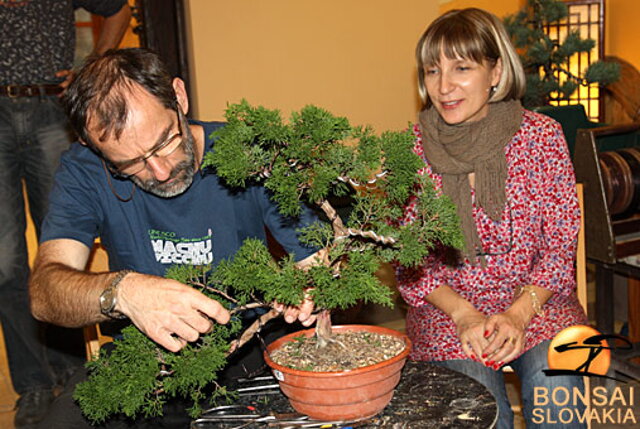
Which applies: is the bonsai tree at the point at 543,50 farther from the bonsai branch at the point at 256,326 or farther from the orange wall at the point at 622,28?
the bonsai branch at the point at 256,326

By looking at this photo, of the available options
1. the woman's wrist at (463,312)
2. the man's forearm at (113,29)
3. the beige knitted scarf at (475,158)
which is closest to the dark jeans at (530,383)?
the woman's wrist at (463,312)

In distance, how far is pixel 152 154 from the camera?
4.72 feet

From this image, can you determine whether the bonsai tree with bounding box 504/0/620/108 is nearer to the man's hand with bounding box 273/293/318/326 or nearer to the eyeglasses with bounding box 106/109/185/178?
the eyeglasses with bounding box 106/109/185/178

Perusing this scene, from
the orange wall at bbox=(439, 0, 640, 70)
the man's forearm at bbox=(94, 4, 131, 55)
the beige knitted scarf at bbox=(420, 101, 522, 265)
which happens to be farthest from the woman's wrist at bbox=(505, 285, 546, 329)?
the orange wall at bbox=(439, 0, 640, 70)

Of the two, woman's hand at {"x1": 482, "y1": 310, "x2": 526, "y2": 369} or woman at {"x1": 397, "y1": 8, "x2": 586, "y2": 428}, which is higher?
woman at {"x1": 397, "y1": 8, "x2": 586, "y2": 428}

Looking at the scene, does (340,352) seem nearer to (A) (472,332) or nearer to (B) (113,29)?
(A) (472,332)

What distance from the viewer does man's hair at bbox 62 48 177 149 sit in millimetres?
1408

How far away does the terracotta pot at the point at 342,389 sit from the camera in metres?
1.12

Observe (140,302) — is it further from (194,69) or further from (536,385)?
(194,69)

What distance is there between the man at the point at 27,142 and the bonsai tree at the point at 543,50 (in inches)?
111

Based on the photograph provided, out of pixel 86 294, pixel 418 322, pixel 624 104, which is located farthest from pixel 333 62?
pixel 624 104

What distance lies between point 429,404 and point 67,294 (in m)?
0.73

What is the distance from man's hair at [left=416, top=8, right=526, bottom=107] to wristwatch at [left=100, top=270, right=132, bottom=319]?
43.9 inches

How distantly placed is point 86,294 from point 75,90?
45 centimetres
